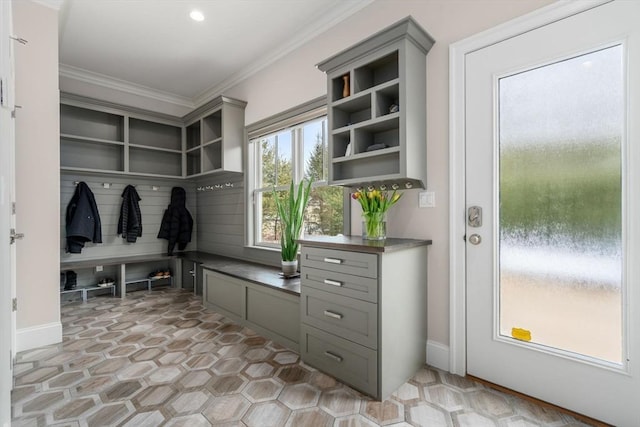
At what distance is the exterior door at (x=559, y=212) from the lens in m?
1.53

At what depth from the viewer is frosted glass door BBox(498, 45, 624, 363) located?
157cm

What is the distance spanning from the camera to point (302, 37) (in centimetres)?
313

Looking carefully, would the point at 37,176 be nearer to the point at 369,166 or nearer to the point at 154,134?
the point at 154,134

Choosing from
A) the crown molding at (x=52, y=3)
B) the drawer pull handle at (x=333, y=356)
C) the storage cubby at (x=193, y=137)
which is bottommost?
the drawer pull handle at (x=333, y=356)

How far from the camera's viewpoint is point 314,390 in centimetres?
190

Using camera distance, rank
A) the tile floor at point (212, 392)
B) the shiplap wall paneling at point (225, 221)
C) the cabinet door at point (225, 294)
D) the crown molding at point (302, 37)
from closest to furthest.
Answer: the tile floor at point (212, 392) → the crown molding at point (302, 37) → the cabinet door at point (225, 294) → the shiplap wall paneling at point (225, 221)

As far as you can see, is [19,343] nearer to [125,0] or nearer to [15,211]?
[15,211]

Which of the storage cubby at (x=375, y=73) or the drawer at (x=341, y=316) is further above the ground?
the storage cubby at (x=375, y=73)

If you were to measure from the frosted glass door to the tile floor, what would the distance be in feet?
1.66

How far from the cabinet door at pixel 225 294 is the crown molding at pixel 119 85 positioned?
2.85m

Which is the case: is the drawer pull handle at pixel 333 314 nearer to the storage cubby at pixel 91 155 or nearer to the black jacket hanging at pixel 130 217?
the black jacket hanging at pixel 130 217

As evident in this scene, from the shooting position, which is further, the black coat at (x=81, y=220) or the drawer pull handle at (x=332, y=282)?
the black coat at (x=81, y=220)

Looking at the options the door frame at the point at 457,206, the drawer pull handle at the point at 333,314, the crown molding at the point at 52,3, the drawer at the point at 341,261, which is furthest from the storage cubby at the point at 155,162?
the door frame at the point at 457,206

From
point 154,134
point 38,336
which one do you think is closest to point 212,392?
point 38,336
